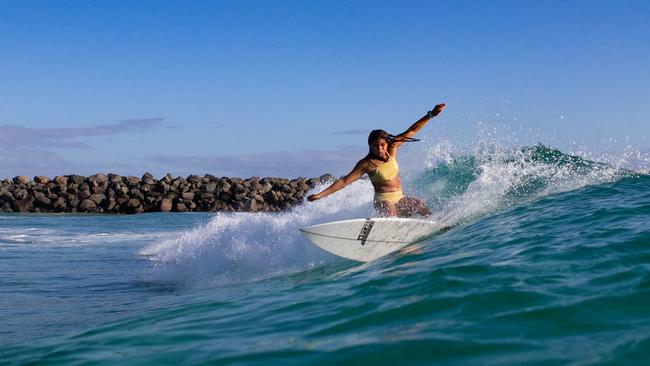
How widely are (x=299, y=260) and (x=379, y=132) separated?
2.24m

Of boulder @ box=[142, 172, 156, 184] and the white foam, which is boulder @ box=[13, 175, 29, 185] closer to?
boulder @ box=[142, 172, 156, 184]

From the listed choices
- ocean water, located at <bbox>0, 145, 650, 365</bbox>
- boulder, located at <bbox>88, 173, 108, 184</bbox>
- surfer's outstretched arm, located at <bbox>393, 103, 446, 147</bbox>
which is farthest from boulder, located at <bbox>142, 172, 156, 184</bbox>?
surfer's outstretched arm, located at <bbox>393, 103, 446, 147</bbox>

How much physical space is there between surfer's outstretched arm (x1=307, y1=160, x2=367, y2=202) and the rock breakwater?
2286cm

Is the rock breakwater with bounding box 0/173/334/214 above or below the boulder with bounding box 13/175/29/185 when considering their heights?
below

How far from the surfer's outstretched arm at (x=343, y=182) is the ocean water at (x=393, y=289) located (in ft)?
3.08

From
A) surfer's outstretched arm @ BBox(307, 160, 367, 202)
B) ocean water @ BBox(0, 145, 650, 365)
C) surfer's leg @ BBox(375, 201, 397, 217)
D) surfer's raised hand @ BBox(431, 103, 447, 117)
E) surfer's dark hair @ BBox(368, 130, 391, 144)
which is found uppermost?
surfer's raised hand @ BBox(431, 103, 447, 117)

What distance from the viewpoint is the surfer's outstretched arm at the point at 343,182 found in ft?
29.6

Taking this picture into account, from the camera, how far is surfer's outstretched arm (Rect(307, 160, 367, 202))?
9.03 meters

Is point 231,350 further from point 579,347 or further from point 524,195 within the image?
point 524,195

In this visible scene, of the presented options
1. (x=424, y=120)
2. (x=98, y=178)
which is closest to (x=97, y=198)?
(x=98, y=178)

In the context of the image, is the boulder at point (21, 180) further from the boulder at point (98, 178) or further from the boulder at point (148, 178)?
the boulder at point (148, 178)

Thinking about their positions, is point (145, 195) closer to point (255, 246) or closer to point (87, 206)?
point (87, 206)

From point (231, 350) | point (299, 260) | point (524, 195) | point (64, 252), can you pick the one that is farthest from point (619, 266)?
point (64, 252)

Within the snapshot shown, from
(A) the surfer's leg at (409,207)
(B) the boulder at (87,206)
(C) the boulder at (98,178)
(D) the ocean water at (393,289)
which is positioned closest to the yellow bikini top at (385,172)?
(A) the surfer's leg at (409,207)
